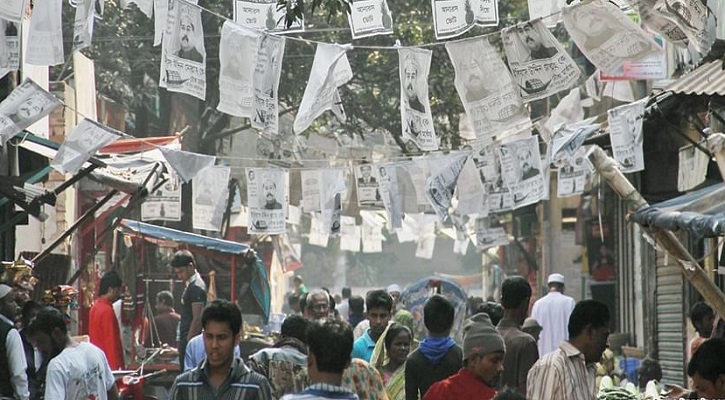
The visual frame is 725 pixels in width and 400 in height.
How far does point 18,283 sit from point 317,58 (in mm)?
3392

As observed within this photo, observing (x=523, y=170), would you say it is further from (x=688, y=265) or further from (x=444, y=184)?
(x=688, y=265)

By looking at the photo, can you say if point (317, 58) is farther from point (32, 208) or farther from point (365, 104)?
point (365, 104)

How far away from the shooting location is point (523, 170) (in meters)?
15.2

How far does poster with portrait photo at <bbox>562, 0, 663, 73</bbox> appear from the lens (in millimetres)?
11758

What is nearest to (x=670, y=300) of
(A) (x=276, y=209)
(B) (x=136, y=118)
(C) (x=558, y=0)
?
(A) (x=276, y=209)

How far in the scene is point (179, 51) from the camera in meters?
12.5

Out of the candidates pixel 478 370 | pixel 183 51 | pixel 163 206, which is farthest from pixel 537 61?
pixel 163 206

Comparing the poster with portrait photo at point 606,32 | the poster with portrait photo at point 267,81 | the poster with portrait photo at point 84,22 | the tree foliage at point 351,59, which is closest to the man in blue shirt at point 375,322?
the poster with portrait photo at point 267,81

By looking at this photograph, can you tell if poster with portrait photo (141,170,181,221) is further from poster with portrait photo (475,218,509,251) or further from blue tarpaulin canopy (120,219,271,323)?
poster with portrait photo (475,218,509,251)

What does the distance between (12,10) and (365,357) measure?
3570 millimetres

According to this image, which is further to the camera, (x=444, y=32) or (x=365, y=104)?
(x=365, y=104)

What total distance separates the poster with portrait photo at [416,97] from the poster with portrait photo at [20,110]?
325cm

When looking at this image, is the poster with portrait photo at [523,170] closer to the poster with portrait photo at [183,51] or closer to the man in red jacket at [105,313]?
the poster with portrait photo at [183,51]

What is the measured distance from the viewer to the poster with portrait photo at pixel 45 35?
36.7 ft
